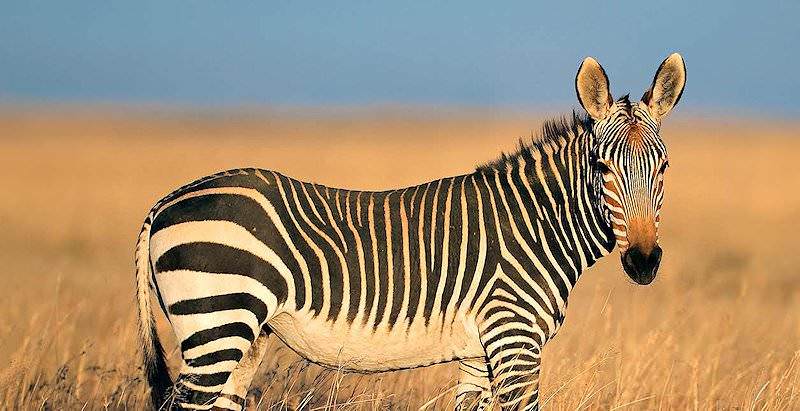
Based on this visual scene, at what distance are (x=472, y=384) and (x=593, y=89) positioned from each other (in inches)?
75.5

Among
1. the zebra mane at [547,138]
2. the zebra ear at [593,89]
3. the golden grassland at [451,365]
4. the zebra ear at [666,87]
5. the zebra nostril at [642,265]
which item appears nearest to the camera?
the zebra nostril at [642,265]

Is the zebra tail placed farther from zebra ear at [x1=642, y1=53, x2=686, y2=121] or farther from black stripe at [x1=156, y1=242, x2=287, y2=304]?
zebra ear at [x1=642, y1=53, x2=686, y2=121]

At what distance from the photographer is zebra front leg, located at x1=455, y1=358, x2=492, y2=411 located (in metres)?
5.98

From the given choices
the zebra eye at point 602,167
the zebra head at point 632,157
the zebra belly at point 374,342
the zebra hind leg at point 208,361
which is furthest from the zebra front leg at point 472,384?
the zebra hind leg at point 208,361

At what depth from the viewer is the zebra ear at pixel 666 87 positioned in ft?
18.8

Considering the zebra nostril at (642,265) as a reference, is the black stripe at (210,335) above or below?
below

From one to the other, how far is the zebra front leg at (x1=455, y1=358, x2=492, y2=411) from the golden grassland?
0.33 ft

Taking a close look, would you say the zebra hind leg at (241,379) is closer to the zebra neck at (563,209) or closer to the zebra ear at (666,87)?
the zebra neck at (563,209)

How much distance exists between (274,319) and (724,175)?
29.4m

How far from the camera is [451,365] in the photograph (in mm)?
8594

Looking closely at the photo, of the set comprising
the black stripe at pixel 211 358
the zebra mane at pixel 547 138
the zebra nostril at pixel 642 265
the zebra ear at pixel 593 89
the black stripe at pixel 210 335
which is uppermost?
the zebra ear at pixel 593 89

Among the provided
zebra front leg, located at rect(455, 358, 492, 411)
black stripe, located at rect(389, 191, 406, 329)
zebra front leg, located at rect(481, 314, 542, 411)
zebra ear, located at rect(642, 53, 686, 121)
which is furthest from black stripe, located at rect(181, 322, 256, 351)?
zebra ear, located at rect(642, 53, 686, 121)

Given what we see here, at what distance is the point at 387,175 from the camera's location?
33.2m

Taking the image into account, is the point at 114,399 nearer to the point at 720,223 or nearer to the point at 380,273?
the point at 380,273
